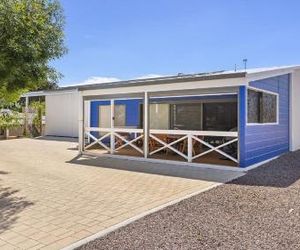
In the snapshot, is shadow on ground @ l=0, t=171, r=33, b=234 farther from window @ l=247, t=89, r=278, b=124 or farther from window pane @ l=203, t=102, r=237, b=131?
window pane @ l=203, t=102, r=237, b=131

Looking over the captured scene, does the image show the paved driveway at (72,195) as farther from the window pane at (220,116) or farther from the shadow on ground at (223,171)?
the window pane at (220,116)

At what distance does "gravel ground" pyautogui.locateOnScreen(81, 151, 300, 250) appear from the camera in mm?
4219

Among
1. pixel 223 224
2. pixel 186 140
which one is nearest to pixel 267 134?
pixel 186 140

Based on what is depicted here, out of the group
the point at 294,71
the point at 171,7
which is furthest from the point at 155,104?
the point at 294,71

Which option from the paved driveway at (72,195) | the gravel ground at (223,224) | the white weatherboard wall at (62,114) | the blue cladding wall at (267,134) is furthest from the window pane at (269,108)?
the white weatherboard wall at (62,114)

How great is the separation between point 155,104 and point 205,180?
9.23 meters

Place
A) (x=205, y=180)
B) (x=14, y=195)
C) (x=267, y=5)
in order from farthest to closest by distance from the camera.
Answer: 1. (x=267, y=5)
2. (x=205, y=180)
3. (x=14, y=195)

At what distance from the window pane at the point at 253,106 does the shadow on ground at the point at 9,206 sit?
658 centimetres

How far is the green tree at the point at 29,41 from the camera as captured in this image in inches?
255

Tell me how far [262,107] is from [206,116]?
4.79 meters

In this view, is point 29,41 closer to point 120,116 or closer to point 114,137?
point 114,137

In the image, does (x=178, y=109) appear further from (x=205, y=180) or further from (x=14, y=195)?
(x=14, y=195)

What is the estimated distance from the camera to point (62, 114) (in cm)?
2223

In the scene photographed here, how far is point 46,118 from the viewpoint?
23.4 m
